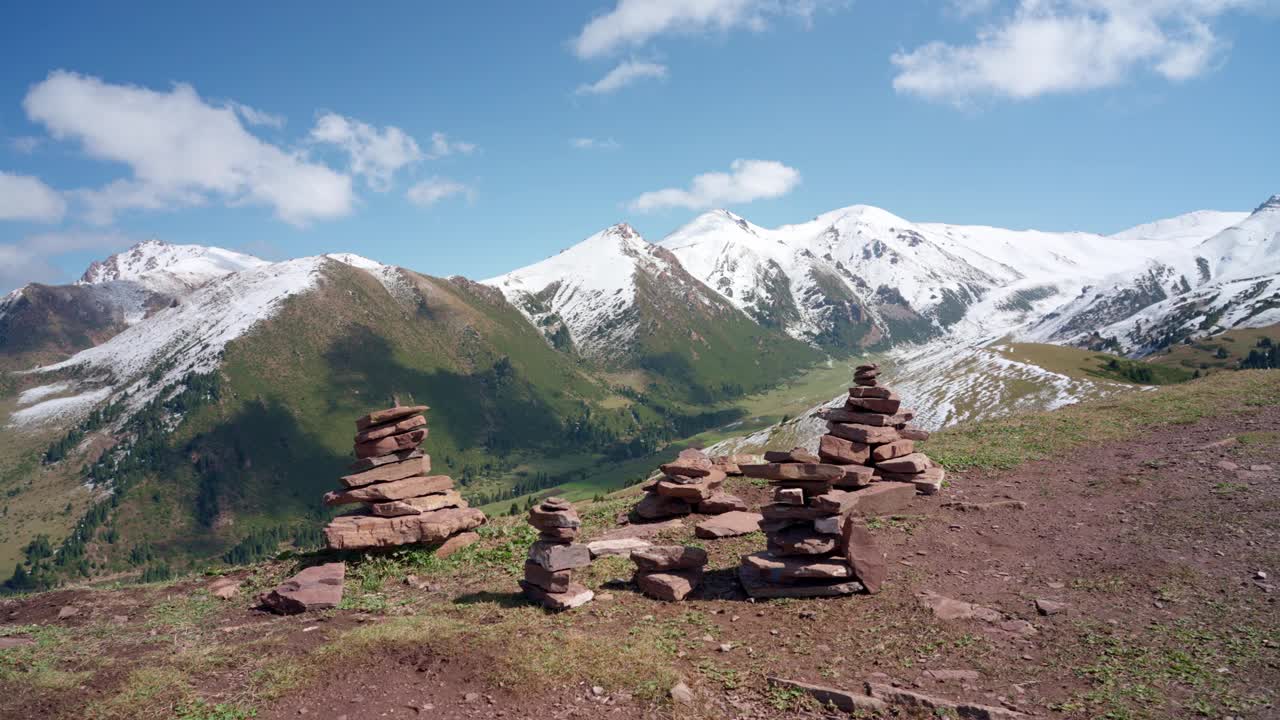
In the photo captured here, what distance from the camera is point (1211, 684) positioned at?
37.4ft

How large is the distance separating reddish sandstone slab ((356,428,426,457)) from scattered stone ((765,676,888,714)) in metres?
18.7

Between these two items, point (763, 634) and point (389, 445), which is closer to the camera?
point (763, 634)

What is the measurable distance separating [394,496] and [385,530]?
1.58 meters

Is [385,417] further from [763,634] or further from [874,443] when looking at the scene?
[874,443]

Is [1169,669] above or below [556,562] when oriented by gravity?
below

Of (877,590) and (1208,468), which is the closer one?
(877,590)

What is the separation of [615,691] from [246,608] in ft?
45.2

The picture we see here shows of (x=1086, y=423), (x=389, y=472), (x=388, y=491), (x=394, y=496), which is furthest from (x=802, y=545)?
(x=1086, y=423)

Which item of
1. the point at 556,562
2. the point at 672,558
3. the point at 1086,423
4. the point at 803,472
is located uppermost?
the point at 803,472

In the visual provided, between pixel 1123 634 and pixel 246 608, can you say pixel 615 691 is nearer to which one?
pixel 1123 634

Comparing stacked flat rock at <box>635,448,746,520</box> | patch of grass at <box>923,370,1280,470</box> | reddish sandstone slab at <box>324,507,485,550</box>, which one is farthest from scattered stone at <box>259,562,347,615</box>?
patch of grass at <box>923,370,1280,470</box>

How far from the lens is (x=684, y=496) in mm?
26359

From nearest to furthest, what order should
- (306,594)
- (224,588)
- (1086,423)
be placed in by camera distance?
(306,594) → (224,588) → (1086,423)

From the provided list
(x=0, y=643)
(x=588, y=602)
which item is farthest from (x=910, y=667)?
(x=0, y=643)
